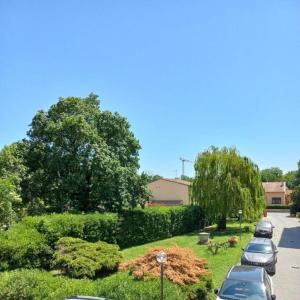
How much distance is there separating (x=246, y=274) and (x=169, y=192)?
49963 millimetres

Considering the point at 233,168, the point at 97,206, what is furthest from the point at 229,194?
the point at 97,206

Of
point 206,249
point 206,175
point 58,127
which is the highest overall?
point 58,127

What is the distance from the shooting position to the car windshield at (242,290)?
1157 cm

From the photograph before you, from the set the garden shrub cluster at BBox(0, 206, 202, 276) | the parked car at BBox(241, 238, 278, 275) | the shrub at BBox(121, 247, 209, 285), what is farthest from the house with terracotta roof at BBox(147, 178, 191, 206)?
the shrub at BBox(121, 247, 209, 285)

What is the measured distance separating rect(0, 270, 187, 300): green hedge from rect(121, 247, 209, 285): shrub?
3.65 ft

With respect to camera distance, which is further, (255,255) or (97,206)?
(97,206)

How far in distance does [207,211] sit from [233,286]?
2538 cm

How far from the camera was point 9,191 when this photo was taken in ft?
62.0

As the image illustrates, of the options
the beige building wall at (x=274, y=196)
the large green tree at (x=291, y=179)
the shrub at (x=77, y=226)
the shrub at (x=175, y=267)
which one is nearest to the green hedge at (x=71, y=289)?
the shrub at (x=175, y=267)

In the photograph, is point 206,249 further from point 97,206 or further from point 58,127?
point 58,127

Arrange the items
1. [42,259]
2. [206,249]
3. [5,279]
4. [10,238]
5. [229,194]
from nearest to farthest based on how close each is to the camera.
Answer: [5,279] → [10,238] → [42,259] → [206,249] → [229,194]

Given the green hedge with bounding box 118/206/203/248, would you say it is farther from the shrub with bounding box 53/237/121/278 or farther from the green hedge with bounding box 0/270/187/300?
the green hedge with bounding box 0/270/187/300

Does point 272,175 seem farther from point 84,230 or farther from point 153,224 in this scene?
point 84,230

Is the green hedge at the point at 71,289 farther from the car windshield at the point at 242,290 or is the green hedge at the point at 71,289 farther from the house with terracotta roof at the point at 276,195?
the house with terracotta roof at the point at 276,195
